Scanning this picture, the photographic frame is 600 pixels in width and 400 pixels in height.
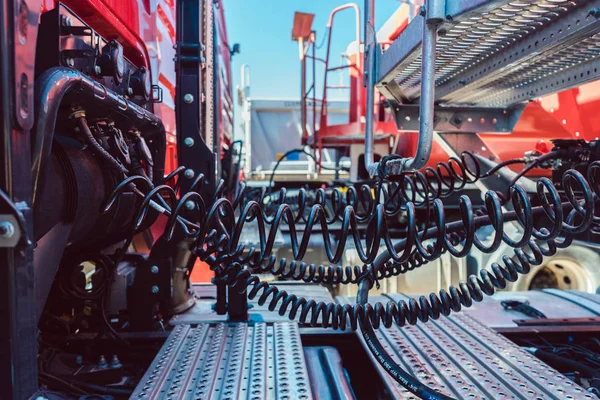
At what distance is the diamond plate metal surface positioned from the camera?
1.29m

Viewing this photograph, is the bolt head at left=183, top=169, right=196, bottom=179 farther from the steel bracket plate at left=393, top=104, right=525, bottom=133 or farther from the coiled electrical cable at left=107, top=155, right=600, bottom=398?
the steel bracket plate at left=393, top=104, right=525, bottom=133

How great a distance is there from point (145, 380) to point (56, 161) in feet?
2.27

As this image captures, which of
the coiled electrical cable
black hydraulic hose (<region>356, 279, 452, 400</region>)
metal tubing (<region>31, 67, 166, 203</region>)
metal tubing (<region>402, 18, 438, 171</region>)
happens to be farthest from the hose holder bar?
metal tubing (<region>31, 67, 166, 203</region>)

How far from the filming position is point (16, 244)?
77cm

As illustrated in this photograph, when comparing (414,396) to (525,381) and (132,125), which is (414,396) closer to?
(525,381)

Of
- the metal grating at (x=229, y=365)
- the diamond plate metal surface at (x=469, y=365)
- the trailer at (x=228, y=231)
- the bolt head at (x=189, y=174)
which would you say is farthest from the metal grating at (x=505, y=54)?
the metal grating at (x=229, y=365)

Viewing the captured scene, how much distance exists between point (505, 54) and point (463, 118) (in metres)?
0.82

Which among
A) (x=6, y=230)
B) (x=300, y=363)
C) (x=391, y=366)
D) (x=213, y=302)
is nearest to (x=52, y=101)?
(x=6, y=230)

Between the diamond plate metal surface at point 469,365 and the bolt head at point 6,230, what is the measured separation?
3.52 feet

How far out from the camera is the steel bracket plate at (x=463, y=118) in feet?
8.44

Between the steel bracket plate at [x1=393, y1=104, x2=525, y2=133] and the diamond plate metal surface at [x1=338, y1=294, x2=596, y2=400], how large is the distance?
1.19 metres

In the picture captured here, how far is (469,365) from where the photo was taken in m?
1.47

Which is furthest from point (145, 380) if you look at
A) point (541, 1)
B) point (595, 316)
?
point (595, 316)

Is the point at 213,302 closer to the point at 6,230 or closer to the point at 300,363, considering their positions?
the point at 300,363
